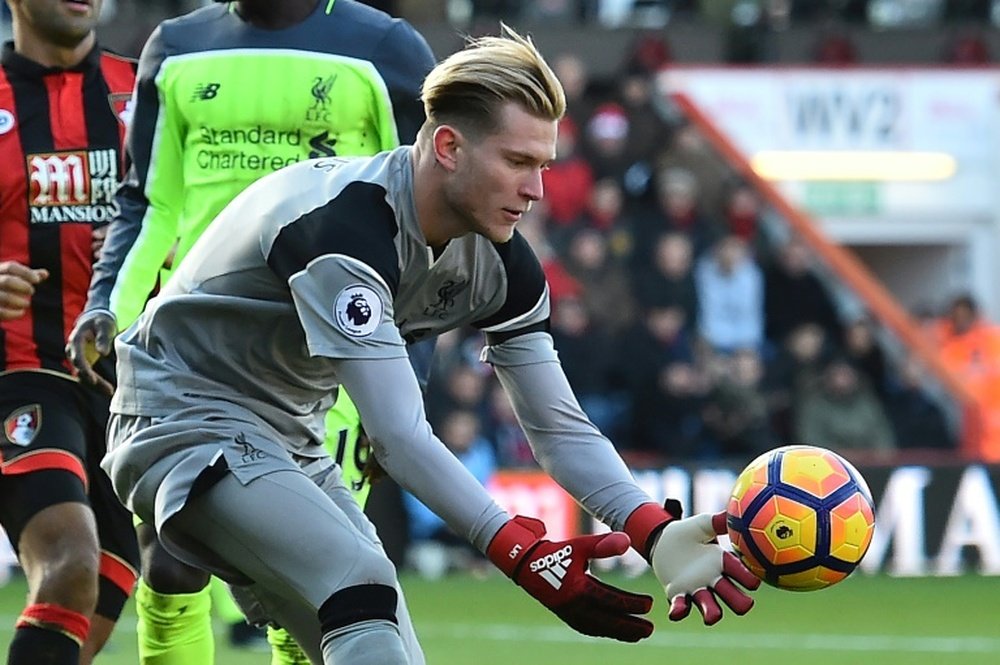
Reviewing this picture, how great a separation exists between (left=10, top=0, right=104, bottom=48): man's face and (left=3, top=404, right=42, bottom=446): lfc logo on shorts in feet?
3.91

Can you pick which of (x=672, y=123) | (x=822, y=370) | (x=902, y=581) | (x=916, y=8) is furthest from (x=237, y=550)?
(x=916, y=8)

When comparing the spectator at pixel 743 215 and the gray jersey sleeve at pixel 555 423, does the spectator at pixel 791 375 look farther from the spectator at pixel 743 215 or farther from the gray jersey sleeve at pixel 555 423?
the gray jersey sleeve at pixel 555 423

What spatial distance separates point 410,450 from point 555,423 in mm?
725

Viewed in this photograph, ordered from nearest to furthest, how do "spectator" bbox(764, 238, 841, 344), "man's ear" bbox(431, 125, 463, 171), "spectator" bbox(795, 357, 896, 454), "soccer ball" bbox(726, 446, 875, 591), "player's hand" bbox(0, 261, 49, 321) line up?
1. "man's ear" bbox(431, 125, 463, 171)
2. "soccer ball" bbox(726, 446, 875, 591)
3. "player's hand" bbox(0, 261, 49, 321)
4. "spectator" bbox(795, 357, 896, 454)
5. "spectator" bbox(764, 238, 841, 344)

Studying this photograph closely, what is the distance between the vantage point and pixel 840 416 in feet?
50.0

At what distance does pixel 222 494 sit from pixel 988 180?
16.0 meters

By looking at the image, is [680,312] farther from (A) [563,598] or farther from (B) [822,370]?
(A) [563,598]

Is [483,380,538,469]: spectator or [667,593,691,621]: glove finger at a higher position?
[667,593,691,621]: glove finger

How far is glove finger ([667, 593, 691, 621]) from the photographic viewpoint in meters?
4.67

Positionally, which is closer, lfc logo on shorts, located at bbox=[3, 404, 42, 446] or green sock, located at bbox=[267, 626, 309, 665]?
green sock, located at bbox=[267, 626, 309, 665]

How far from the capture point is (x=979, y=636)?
10.7 metres

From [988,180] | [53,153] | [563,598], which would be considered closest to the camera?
[563,598]

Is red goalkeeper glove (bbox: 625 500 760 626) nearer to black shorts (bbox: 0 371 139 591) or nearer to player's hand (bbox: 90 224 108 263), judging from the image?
black shorts (bbox: 0 371 139 591)

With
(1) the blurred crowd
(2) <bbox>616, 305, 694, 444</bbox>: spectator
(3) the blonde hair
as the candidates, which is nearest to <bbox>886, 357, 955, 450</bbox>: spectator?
(1) the blurred crowd
